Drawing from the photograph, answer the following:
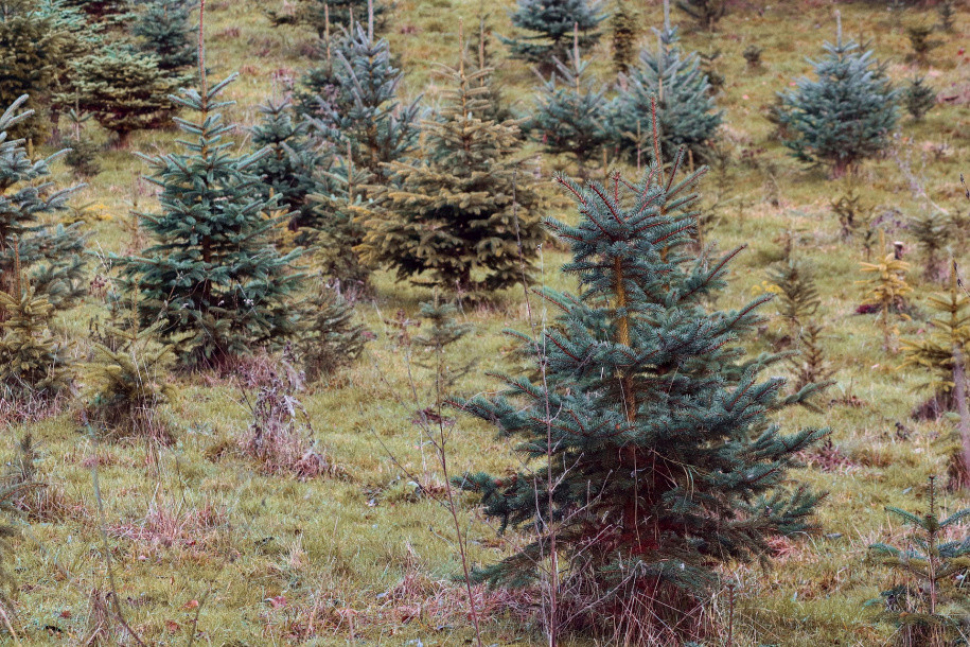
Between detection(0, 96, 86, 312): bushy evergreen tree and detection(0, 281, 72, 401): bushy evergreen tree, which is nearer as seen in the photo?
detection(0, 281, 72, 401): bushy evergreen tree

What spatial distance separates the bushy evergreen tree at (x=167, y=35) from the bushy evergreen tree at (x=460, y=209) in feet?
44.8

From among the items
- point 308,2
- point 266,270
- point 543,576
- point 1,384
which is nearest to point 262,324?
point 266,270

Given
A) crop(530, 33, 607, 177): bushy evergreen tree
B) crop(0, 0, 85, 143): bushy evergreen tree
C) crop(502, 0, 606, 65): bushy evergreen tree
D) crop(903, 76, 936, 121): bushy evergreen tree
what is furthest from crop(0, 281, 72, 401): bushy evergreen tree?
crop(903, 76, 936, 121): bushy evergreen tree

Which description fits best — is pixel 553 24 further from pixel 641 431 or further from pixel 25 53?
pixel 641 431

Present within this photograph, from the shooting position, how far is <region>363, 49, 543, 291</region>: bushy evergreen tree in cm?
1252

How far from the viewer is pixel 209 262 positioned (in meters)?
9.74

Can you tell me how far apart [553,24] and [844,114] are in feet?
32.0

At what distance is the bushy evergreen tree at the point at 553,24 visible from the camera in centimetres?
2628

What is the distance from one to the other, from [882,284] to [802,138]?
10.3 metres

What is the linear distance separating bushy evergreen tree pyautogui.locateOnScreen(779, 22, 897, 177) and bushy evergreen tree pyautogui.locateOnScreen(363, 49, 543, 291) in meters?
10.5

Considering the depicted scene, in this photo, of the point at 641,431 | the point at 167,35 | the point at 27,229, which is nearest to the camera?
the point at 641,431

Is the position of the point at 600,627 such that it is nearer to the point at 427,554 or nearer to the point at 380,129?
the point at 427,554

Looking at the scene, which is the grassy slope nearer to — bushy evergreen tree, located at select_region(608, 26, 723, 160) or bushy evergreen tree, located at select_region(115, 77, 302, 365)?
bushy evergreen tree, located at select_region(115, 77, 302, 365)

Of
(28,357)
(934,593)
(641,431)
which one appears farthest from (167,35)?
(934,593)
